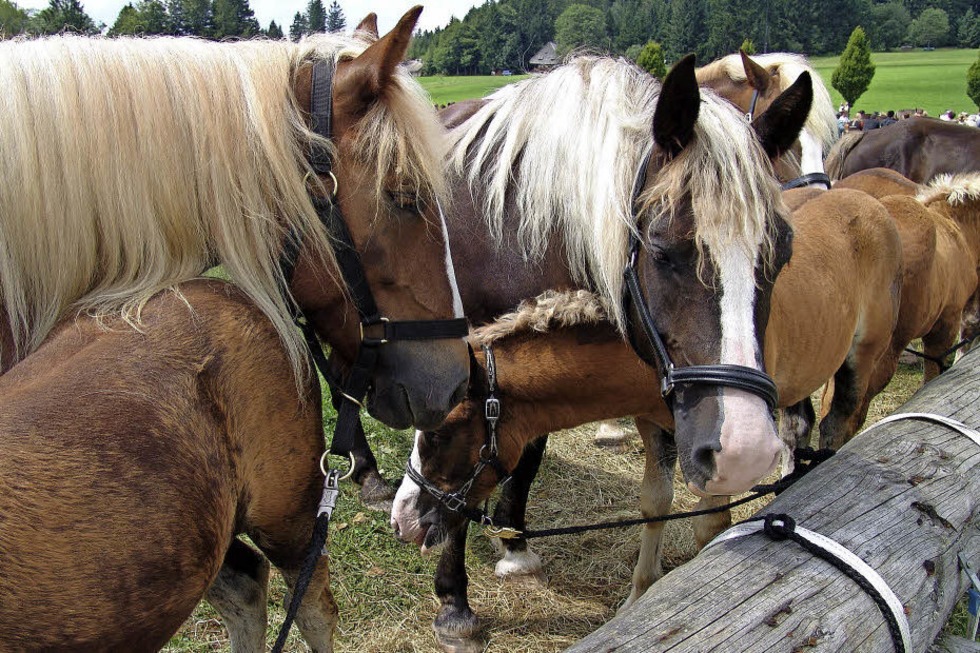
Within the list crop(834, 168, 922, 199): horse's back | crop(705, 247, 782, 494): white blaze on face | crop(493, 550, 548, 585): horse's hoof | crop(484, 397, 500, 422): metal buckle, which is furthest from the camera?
crop(834, 168, 922, 199): horse's back

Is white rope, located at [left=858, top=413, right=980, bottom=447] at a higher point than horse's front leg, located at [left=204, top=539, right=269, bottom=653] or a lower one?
higher

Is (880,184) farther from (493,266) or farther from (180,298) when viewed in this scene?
(180,298)

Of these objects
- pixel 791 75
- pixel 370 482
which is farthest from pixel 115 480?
pixel 791 75

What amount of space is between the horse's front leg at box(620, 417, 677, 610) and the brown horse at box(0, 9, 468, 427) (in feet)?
4.82

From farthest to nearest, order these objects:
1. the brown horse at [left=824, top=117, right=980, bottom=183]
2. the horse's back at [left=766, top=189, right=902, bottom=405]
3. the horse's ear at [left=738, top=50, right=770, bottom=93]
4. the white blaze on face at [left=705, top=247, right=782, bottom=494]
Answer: the brown horse at [left=824, top=117, right=980, bottom=183] < the horse's ear at [left=738, top=50, right=770, bottom=93] < the horse's back at [left=766, top=189, right=902, bottom=405] < the white blaze on face at [left=705, top=247, right=782, bottom=494]

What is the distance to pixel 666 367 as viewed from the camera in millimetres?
2023

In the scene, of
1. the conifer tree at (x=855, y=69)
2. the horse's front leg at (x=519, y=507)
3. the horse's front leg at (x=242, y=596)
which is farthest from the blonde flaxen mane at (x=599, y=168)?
the conifer tree at (x=855, y=69)

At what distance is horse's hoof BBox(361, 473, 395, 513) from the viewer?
3.98 m

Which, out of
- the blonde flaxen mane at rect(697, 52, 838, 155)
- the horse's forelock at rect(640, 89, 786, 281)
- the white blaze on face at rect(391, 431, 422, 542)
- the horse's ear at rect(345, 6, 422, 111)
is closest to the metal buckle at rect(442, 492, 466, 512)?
the white blaze on face at rect(391, 431, 422, 542)

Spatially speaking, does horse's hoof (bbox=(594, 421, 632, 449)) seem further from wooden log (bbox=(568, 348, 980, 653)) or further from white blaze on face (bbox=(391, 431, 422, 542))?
white blaze on face (bbox=(391, 431, 422, 542))

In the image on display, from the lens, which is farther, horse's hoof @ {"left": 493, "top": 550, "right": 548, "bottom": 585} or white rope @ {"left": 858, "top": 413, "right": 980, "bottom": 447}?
horse's hoof @ {"left": 493, "top": 550, "right": 548, "bottom": 585}

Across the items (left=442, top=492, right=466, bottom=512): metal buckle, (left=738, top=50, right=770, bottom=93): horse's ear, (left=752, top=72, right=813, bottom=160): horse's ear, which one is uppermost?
(left=738, top=50, right=770, bottom=93): horse's ear

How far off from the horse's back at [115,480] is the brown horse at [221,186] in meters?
0.13

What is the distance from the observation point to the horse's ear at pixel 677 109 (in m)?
1.97
